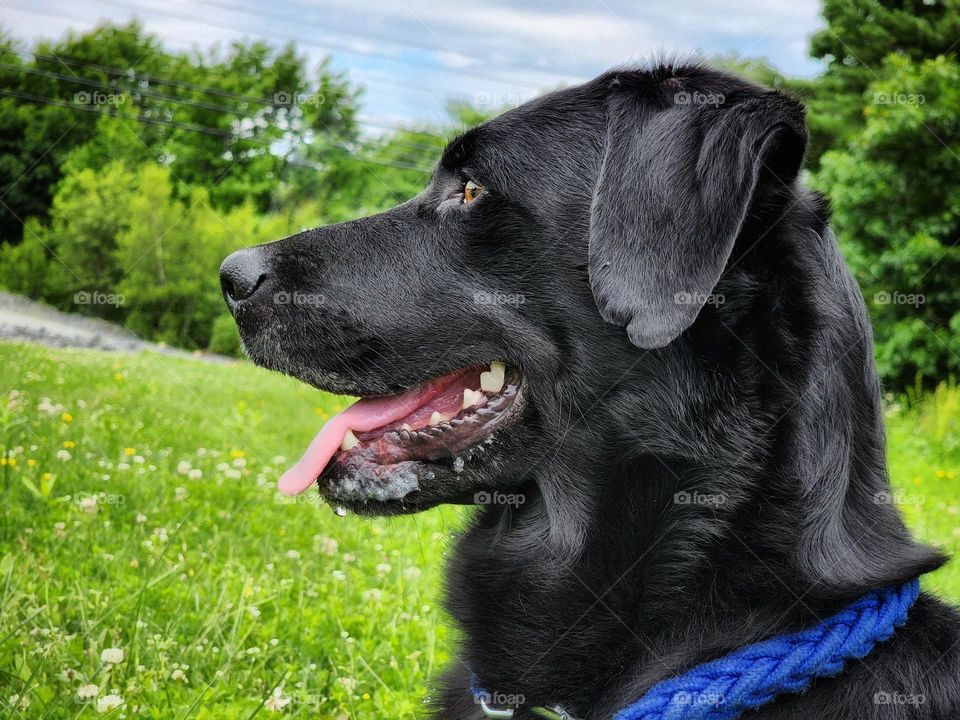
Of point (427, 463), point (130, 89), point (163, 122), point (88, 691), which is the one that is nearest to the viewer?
point (427, 463)

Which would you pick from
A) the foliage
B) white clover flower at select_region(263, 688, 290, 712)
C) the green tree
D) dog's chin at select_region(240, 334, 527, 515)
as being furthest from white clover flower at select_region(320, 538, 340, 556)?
the green tree

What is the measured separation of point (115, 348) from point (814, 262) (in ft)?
39.4

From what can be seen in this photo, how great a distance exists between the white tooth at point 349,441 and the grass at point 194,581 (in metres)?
0.38

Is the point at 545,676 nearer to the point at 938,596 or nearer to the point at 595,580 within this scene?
the point at 595,580

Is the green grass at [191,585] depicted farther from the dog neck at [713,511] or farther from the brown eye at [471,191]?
the brown eye at [471,191]

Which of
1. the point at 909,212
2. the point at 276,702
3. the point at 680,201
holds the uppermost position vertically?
the point at 680,201

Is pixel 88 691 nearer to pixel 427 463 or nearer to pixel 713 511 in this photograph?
pixel 427 463

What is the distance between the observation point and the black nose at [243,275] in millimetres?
2449

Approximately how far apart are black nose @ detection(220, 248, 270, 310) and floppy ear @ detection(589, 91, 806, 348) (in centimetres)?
97

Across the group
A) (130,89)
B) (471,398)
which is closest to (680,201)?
(471,398)

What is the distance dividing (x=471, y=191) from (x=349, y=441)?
0.76 metres

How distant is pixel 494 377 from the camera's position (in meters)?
2.34

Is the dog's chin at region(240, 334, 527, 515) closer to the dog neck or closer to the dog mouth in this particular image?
the dog mouth

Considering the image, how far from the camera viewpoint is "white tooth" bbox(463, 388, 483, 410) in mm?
2313
